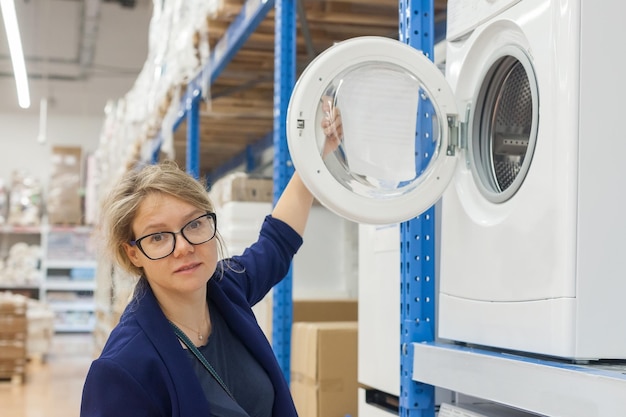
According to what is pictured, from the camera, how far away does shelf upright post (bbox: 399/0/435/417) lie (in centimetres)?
239

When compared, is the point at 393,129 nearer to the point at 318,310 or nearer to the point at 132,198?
the point at 132,198

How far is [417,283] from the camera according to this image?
2.41 metres

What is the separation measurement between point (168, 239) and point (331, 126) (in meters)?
0.55

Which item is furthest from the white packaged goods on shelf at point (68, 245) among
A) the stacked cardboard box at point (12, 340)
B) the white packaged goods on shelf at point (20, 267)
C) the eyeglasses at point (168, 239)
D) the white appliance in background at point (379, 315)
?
the eyeglasses at point (168, 239)

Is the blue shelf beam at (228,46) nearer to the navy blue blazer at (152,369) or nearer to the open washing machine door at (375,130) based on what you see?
the open washing machine door at (375,130)

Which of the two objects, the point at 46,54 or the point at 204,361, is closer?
the point at 204,361

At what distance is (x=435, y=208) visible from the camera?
2486 millimetres

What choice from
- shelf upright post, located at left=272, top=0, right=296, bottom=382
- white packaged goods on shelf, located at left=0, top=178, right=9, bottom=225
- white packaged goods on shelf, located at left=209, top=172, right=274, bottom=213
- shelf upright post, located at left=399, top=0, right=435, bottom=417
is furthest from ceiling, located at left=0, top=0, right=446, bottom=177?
white packaged goods on shelf, located at left=0, top=178, right=9, bottom=225

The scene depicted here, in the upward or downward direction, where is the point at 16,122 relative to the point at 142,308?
upward

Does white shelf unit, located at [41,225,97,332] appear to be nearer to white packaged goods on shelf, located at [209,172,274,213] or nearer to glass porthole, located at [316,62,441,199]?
white packaged goods on shelf, located at [209,172,274,213]

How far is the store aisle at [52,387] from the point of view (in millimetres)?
6992

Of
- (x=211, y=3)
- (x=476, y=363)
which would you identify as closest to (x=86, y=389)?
(x=476, y=363)

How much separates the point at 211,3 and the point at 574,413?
3.11 m

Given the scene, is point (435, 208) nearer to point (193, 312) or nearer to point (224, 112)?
point (193, 312)
